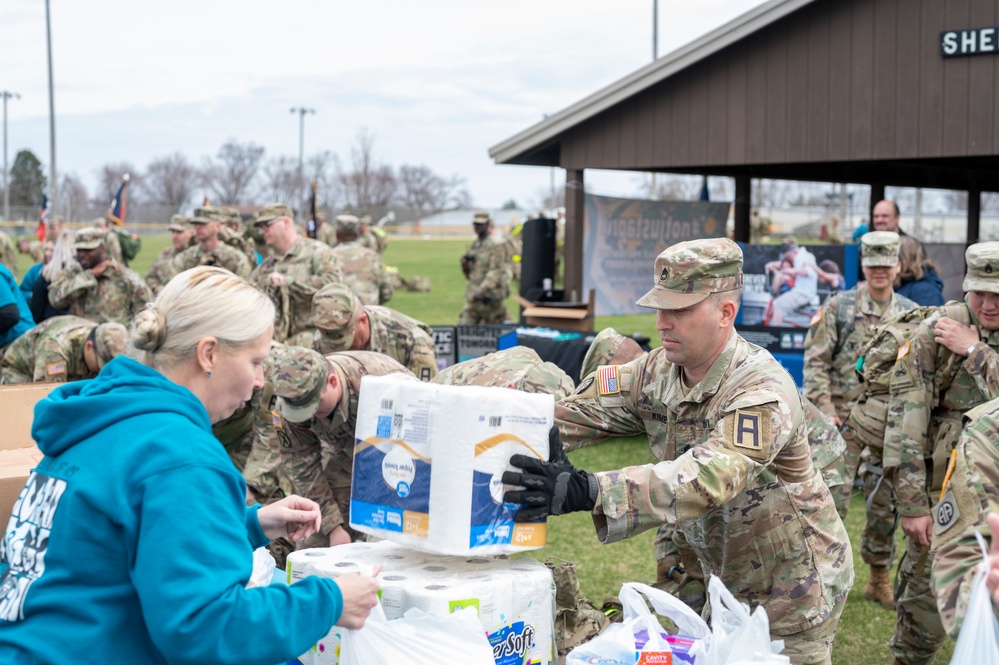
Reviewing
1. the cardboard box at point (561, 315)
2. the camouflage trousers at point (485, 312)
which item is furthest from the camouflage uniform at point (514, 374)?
the camouflage trousers at point (485, 312)

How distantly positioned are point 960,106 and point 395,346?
565 centimetres

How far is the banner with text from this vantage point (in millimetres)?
11398

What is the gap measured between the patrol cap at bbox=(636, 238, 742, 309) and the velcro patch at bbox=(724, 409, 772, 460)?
15.4 inches

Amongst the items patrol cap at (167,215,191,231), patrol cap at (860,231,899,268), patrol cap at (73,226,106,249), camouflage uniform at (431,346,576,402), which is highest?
patrol cap at (167,215,191,231)

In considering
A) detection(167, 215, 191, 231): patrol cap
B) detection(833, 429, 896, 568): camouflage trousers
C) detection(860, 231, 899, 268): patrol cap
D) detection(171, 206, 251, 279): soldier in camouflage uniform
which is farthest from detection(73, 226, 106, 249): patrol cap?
detection(833, 429, 896, 568): camouflage trousers

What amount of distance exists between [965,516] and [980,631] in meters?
0.28

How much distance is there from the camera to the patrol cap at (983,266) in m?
4.38

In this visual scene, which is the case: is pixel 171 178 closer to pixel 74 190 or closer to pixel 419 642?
pixel 74 190

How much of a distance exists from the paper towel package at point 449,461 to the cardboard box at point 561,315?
7.62m

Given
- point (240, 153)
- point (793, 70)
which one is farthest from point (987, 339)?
point (240, 153)

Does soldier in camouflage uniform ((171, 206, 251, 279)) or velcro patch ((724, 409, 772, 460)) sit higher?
soldier in camouflage uniform ((171, 206, 251, 279))

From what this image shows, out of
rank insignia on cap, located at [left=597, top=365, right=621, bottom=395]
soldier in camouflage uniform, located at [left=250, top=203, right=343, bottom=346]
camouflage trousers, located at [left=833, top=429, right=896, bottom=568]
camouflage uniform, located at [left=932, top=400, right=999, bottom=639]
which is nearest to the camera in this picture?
camouflage uniform, located at [left=932, top=400, right=999, bottom=639]

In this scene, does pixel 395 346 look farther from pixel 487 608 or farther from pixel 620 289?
pixel 620 289

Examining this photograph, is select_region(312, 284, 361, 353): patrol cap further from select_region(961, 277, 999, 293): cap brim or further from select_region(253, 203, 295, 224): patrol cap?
select_region(253, 203, 295, 224): patrol cap
